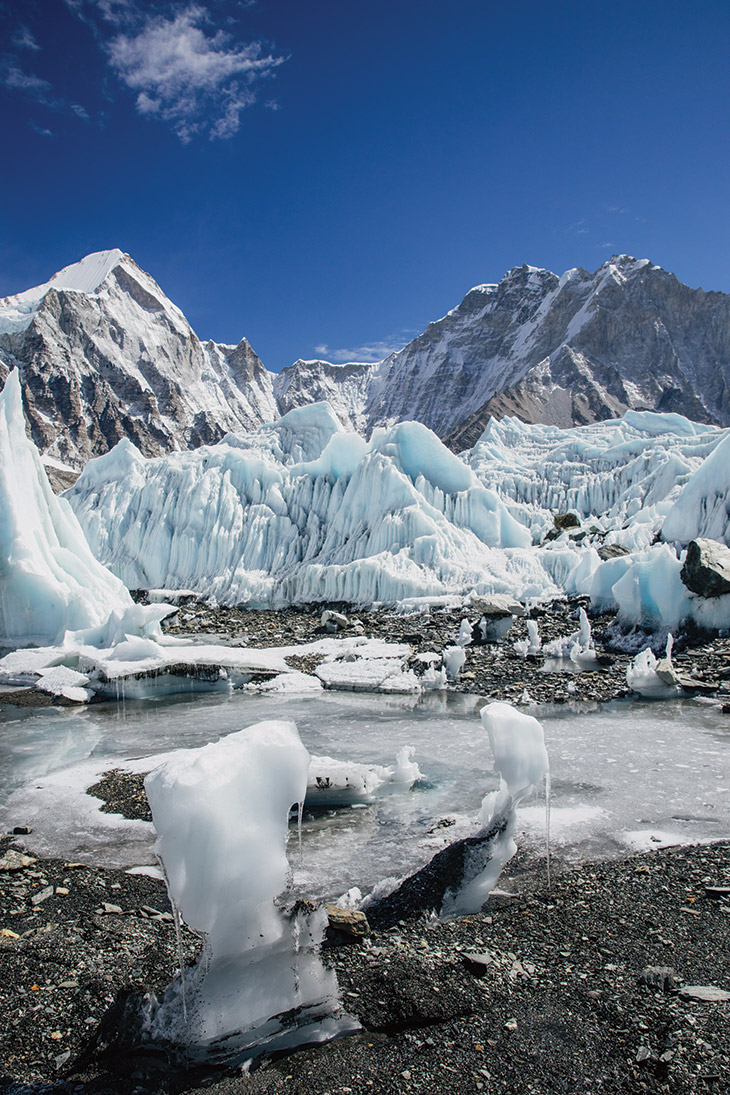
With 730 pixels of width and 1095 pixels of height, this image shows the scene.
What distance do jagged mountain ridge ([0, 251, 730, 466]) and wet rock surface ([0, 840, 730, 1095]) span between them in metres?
89.1

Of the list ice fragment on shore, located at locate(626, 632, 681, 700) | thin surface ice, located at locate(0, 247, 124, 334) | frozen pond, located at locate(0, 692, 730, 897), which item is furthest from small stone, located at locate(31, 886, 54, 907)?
thin surface ice, located at locate(0, 247, 124, 334)

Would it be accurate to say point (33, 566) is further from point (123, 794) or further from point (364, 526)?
point (364, 526)

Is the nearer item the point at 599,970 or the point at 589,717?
the point at 599,970

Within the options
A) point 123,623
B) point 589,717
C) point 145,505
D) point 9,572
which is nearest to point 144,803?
point 589,717

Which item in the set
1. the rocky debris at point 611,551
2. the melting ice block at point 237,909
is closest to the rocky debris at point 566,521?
the rocky debris at point 611,551

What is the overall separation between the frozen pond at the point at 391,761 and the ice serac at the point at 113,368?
103077 millimetres

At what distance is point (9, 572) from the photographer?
19125 millimetres

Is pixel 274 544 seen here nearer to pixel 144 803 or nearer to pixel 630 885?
pixel 144 803

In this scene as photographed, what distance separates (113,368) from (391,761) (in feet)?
421

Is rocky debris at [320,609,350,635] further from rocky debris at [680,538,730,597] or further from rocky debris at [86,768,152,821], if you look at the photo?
rocky debris at [86,768,152,821]

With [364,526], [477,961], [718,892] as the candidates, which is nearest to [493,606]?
[364,526]

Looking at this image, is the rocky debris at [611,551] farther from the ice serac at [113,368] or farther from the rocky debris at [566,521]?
the ice serac at [113,368]

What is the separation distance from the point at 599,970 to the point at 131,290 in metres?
153

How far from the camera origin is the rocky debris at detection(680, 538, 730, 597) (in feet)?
55.2
